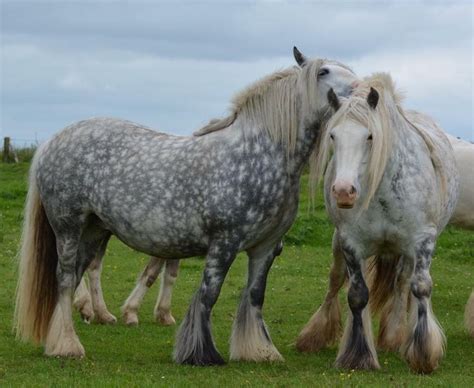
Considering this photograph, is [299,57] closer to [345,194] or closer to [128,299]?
[345,194]

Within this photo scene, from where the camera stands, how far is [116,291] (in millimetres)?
13758

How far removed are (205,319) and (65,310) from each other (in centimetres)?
144

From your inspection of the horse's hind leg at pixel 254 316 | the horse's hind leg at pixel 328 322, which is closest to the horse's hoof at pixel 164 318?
the horse's hind leg at pixel 328 322

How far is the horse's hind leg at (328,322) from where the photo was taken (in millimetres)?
9633

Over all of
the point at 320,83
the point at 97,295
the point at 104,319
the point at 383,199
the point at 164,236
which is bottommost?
the point at 104,319

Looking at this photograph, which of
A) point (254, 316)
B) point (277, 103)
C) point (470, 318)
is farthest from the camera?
point (470, 318)

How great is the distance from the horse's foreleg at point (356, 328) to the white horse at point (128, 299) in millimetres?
3264

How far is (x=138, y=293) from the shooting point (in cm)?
1130

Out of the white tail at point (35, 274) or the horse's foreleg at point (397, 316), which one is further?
the horse's foreleg at point (397, 316)

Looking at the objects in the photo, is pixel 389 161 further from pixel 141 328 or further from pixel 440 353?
pixel 141 328

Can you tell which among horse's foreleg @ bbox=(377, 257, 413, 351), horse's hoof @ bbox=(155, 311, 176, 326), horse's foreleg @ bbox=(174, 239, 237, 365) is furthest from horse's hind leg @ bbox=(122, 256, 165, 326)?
horse's foreleg @ bbox=(377, 257, 413, 351)

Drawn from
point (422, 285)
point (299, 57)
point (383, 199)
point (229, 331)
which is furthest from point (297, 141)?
point (229, 331)

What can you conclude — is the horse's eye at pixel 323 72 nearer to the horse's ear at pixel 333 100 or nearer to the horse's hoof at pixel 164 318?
the horse's ear at pixel 333 100

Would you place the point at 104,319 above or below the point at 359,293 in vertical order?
below
